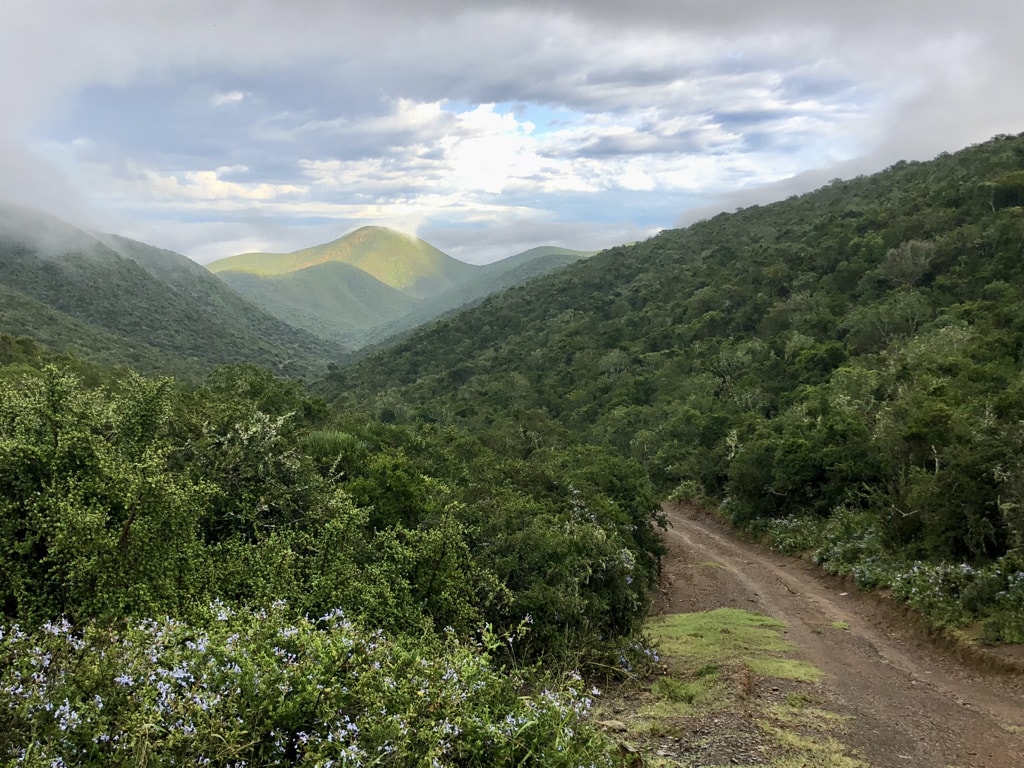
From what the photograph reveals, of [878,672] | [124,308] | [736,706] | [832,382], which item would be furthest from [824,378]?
[124,308]

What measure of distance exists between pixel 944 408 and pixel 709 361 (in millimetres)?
32725

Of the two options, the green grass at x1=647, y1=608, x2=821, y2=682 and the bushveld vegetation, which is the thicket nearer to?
the bushveld vegetation

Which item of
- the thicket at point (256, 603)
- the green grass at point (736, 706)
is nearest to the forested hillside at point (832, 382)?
the green grass at point (736, 706)

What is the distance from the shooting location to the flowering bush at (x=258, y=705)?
2.87m

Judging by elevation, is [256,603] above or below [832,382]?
below

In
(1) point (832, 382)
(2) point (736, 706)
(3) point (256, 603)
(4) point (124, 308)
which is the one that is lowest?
(2) point (736, 706)

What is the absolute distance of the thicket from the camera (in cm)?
314

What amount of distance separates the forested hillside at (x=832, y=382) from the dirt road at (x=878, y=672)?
90cm

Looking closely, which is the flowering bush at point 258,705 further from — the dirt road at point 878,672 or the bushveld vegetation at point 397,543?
Answer: the dirt road at point 878,672

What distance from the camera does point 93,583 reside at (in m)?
4.60

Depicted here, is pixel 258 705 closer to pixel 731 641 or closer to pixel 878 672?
pixel 731 641

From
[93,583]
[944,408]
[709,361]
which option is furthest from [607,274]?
[93,583]

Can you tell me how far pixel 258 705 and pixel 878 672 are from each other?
1029 centimetres

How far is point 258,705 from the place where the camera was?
3.33m
